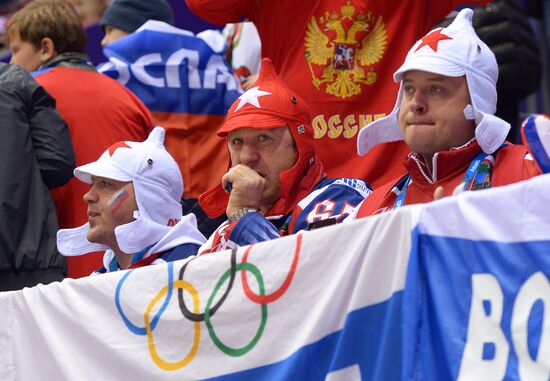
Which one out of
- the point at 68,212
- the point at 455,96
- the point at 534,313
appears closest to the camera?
the point at 534,313

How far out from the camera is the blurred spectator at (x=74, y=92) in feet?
19.6

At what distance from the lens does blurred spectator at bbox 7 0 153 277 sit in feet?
19.6

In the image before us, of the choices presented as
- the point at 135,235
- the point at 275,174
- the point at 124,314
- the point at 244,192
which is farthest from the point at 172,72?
the point at 124,314

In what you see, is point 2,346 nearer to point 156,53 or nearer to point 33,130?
point 33,130

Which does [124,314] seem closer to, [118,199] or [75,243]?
[118,199]

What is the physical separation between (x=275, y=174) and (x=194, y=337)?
136cm

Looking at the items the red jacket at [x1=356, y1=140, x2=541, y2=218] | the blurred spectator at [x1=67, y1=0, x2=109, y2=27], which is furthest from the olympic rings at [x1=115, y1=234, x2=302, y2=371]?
the blurred spectator at [x1=67, y1=0, x2=109, y2=27]

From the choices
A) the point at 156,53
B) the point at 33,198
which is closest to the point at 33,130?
the point at 33,198

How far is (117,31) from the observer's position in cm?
739

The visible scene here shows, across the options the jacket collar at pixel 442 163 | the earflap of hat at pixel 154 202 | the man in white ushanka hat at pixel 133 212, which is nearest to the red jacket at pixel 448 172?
the jacket collar at pixel 442 163

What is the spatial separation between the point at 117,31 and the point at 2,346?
11.7ft

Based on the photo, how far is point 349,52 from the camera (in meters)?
5.62

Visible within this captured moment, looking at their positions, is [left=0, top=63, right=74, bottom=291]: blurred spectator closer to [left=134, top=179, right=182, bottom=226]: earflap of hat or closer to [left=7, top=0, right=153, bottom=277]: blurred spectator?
[left=7, top=0, right=153, bottom=277]: blurred spectator

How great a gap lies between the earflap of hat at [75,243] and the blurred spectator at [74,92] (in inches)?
20.0
